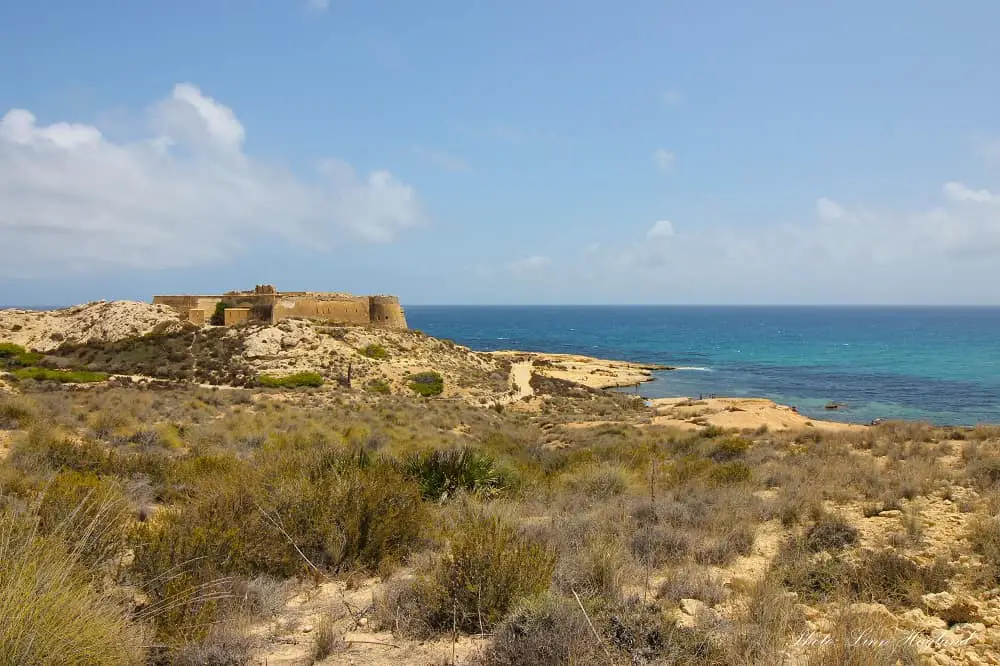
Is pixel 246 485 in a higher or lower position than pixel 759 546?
higher

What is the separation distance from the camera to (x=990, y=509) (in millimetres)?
7250

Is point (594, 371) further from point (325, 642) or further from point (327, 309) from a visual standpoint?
point (325, 642)

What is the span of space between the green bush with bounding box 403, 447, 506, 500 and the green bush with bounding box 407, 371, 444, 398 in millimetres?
24649

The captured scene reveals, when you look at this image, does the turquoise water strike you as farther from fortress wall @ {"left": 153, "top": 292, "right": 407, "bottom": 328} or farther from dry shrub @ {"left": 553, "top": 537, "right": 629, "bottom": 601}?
dry shrub @ {"left": 553, "top": 537, "right": 629, "bottom": 601}

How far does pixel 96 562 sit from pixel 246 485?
5.77 ft

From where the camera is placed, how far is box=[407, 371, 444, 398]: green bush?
Result: 34312 millimetres

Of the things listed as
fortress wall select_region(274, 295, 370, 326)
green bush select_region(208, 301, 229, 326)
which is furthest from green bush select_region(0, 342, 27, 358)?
fortress wall select_region(274, 295, 370, 326)

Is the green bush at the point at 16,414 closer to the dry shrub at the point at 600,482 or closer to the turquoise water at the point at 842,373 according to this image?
the dry shrub at the point at 600,482

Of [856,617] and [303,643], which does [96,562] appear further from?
[856,617]

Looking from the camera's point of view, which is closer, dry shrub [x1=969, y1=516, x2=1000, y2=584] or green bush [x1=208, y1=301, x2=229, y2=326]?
dry shrub [x1=969, y1=516, x2=1000, y2=584]

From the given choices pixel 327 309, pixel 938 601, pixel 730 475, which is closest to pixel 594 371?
pixel 327 309

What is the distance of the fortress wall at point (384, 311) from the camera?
161 feet

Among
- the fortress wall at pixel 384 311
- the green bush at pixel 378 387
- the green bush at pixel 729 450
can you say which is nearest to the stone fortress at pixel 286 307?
the fortress wall at pixel 384 311

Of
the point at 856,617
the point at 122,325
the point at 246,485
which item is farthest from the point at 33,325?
the point at 856,617
